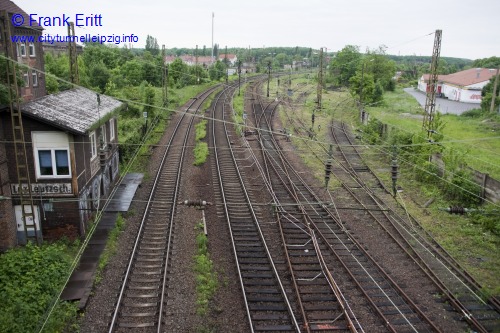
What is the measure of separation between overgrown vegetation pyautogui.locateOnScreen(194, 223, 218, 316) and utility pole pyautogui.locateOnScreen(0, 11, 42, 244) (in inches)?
211

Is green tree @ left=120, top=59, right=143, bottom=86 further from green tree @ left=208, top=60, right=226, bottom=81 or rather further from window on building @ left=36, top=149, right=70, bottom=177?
window on building @ left=36, top=149, right=70, bottom=177

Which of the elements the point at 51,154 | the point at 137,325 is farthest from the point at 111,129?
the point at 137,325

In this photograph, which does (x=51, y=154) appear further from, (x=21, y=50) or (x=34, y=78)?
(x=34, y=78)

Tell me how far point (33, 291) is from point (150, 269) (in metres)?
3.62

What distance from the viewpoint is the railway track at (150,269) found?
38.5 feet

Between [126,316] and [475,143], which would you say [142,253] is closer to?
[126,316]

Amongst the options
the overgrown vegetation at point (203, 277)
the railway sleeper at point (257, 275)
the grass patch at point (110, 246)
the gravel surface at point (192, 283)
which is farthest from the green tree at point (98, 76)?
the railway sleeper at point (257, 275)

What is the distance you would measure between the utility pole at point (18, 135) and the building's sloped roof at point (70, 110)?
94 centimetres

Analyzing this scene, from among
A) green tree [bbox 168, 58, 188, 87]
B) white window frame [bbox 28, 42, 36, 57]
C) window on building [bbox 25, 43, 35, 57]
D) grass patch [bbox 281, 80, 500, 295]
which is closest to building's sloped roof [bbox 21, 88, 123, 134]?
grass patch [bbox 281, 80, 500, 295]

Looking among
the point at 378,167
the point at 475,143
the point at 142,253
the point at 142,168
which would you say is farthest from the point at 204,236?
the point at 475,143

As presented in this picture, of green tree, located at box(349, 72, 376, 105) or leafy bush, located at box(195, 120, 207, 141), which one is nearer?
leafy bush, located at box(195, 120, 207, 141)

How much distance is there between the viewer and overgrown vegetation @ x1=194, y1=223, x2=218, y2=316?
1251 centimetres

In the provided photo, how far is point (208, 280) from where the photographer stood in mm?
13656

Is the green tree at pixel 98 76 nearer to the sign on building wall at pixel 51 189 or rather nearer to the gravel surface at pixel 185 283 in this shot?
the gravel surface at pixel 185 283
